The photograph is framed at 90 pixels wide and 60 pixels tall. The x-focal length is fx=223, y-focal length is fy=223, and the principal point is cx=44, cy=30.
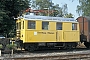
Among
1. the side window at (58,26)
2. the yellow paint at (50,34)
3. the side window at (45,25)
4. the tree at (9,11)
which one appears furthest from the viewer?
the tree at (9,11)

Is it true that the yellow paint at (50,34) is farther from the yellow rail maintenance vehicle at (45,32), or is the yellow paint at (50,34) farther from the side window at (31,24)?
the side window at (31,24)

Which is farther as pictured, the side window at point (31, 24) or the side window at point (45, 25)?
the side window at point (45, 25)

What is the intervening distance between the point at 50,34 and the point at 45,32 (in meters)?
0.53

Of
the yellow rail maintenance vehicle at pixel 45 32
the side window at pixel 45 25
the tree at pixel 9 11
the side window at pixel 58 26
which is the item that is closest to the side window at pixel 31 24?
the yellow rail maintenance vehicle at pixel 45 32

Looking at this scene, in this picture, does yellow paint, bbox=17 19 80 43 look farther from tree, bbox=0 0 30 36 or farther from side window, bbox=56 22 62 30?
tree, bbox=0 0 30 36

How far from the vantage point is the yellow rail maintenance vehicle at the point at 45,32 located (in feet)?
58.9

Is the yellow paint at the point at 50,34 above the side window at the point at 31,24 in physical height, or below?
below

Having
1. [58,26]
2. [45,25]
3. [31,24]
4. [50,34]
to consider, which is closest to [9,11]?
[31,24]

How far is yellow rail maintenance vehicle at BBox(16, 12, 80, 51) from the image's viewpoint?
17.9 metres

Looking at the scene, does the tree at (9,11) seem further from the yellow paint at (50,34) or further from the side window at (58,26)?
the side window at (58,26)

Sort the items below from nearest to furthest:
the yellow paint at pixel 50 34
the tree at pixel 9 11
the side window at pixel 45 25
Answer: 1. the yellow paint at pixel 50 34
2. the side window at pixel 45 25
3. the tree at pixel 9 11

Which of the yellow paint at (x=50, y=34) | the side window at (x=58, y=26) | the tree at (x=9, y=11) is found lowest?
the yellow paint at (x=50, y=34)

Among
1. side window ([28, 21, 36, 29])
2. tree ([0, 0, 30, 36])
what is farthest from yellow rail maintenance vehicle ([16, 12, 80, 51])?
tree ([0, 0, 30, 36])

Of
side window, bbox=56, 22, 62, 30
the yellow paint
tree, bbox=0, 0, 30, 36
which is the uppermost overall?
tree, bbox=0, 0, 30, 36
